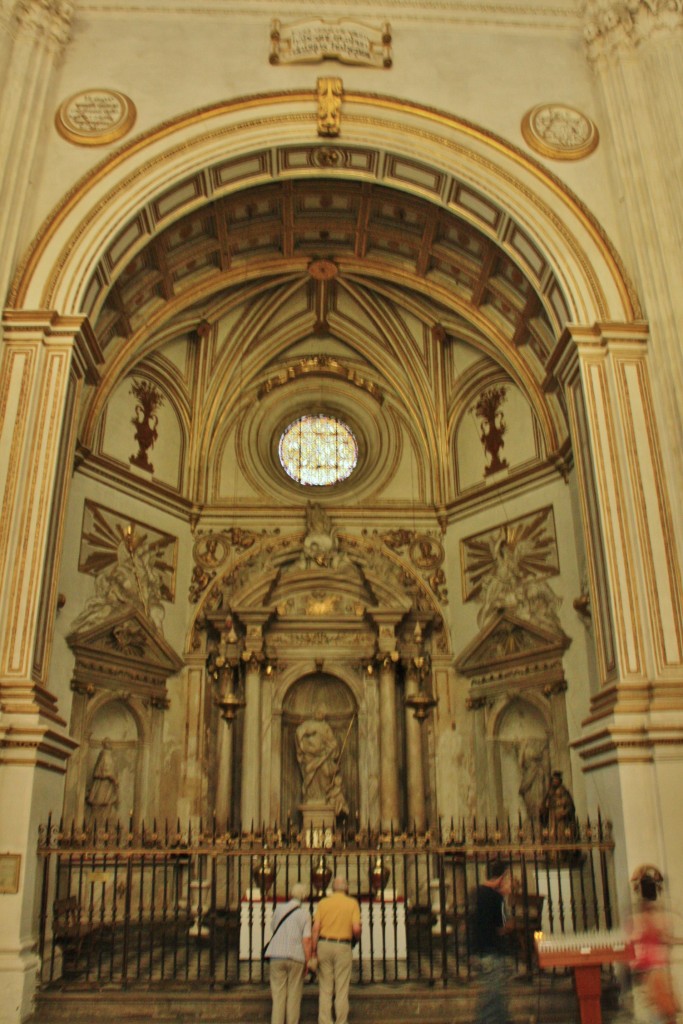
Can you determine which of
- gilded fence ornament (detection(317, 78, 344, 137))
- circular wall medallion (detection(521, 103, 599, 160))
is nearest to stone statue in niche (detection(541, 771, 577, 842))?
circular wall medallion (detection(521, 103, 599, 160))

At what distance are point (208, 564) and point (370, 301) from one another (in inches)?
234

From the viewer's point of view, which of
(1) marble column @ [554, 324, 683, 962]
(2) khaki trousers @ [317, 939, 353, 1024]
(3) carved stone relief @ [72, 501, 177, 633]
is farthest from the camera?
(3) carved stone relief @ [72, 501, 177, 633]

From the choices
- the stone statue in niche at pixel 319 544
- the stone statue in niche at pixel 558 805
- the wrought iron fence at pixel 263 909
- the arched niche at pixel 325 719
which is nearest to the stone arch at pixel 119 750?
the wrought iron fence at pixel 263 909

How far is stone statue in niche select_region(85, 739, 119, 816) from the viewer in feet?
45.3

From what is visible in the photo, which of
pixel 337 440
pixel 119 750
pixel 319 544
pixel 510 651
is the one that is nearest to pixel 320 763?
pixel 119 750

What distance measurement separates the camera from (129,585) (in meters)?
15.1

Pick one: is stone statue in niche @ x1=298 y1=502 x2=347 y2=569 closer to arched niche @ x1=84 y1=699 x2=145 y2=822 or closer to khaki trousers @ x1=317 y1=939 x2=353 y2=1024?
arched niche @ x1=84 y1=699 x2=145 y2=822

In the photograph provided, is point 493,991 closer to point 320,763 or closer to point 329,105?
point 320,763

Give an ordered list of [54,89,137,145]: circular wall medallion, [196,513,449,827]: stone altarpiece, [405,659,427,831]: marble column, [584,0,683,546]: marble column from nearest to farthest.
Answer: [584,0,683,546]: marble column, [54,89,137,145]: circular wall medallion, [405,659,427,831]: marble column, [196,513,449,827]: stone altarpiece

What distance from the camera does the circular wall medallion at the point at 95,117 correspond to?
501 inches

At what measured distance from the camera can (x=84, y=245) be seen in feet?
39.5

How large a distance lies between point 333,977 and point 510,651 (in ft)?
25.4

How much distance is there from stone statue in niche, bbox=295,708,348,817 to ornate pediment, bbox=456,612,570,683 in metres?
2.65

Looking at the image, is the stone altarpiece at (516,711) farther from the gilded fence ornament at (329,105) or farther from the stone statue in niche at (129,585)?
the gilded fence ornament at (329,105)
